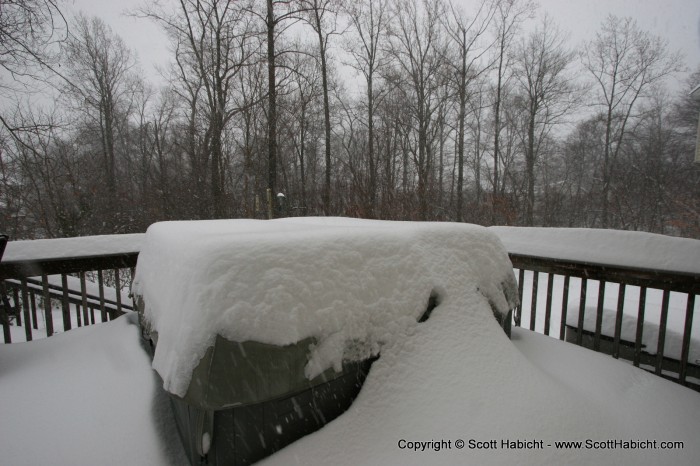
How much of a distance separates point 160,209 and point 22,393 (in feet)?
36.1

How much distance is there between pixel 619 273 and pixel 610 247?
0.22 metres

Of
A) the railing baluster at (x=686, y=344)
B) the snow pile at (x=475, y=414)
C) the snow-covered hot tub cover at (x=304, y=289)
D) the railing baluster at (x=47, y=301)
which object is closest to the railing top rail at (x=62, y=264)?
the railing baluster at (x=47, y=301)

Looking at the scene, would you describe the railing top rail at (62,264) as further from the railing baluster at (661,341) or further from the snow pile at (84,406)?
the railing baluster at (661,341)

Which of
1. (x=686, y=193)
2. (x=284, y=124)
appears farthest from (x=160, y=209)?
(x=686, y=193)

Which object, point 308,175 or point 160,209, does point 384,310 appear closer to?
point 160,209

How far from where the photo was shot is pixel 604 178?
63.9 ft

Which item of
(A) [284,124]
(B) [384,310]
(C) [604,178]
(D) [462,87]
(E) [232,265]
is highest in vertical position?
(D) [462,87]

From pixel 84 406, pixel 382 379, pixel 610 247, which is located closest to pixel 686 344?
pixel 610 247

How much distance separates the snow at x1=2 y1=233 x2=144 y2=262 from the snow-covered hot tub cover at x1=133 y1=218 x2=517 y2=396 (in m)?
1.75

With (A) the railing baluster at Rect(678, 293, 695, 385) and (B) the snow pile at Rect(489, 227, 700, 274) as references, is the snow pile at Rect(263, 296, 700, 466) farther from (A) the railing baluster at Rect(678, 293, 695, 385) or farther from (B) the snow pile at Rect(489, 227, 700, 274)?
(B) the snow pile at Rect(489, 227, 700, 274)

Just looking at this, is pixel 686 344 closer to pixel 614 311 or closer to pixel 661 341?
pixel 661 341

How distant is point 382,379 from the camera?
1646mm

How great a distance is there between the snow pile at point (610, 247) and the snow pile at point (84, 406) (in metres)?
3.14

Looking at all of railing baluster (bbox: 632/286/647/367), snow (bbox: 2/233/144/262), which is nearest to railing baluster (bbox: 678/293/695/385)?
railing baluster (bbox: 632/286/647/367)
